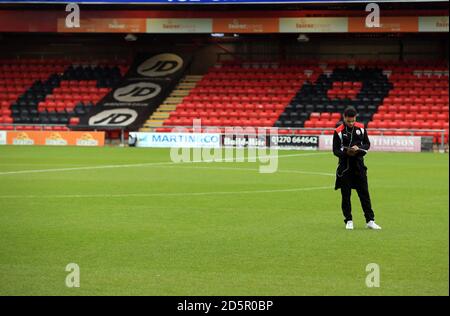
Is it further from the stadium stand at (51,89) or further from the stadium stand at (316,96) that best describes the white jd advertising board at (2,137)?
the stadium stand at (316,96)

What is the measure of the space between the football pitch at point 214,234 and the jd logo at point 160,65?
28.3 m

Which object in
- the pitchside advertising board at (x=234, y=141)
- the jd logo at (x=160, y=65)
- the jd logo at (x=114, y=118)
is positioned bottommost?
the pitchside advertising board at (x=234, y=141)

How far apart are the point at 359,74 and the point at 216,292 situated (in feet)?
147

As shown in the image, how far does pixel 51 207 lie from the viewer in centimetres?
1744

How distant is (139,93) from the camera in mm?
52656

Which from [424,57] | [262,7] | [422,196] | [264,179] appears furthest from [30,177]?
[424,57]

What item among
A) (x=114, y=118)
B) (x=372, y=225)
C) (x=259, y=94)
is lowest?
(x=372, y=225)

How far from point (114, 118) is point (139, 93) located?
13.4 feet

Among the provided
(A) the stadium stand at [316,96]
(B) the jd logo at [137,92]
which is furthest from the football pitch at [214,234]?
(B) the jd logo at [137,92]

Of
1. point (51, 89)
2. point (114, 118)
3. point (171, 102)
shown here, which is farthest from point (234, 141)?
point (51, 89)

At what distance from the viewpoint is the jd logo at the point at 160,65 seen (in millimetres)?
54938

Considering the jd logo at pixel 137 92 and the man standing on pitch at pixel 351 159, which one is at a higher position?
the jd logo at pixel 137 92

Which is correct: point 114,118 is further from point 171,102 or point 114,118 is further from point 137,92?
point 171,102

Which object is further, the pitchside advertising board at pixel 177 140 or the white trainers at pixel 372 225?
the pitchside advertising board at pixel 177 140
